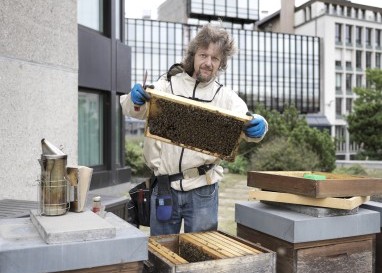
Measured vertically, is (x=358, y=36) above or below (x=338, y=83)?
above

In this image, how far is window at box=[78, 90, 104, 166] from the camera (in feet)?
27.3

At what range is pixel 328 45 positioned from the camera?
162 ft

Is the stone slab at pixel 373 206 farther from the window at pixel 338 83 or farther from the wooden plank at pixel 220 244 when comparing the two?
the window at pixel 338 83

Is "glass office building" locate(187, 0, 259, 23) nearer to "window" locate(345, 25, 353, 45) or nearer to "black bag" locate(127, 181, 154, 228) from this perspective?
"window" locate(345, 25, 353, 45)

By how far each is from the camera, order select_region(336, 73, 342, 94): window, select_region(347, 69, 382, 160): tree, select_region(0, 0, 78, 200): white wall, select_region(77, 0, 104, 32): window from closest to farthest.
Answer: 1. select_region(0, 0, 78, 200): white wall
2. select_region(77, 0, 104, 32): window
3. select_region(347, 69, 382, 160): tree
4. select_region(336, 73, 342, 94): window

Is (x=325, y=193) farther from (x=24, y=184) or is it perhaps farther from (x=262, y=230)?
(x=24, y=184)

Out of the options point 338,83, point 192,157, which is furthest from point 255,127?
point 338,83

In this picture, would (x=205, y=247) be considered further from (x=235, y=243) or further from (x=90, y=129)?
(x=90, y=129)

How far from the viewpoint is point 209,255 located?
5.63 ft

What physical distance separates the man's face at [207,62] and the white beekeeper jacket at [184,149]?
67 millimetres

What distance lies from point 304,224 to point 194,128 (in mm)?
719

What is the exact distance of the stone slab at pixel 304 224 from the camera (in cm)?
181

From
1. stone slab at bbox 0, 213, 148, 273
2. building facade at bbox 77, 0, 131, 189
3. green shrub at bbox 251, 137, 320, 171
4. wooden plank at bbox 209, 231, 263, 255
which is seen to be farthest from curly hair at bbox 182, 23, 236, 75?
green shrub at bbox 251, 137, 320, 171

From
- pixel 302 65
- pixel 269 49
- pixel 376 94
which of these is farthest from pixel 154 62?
pixel 376 94
